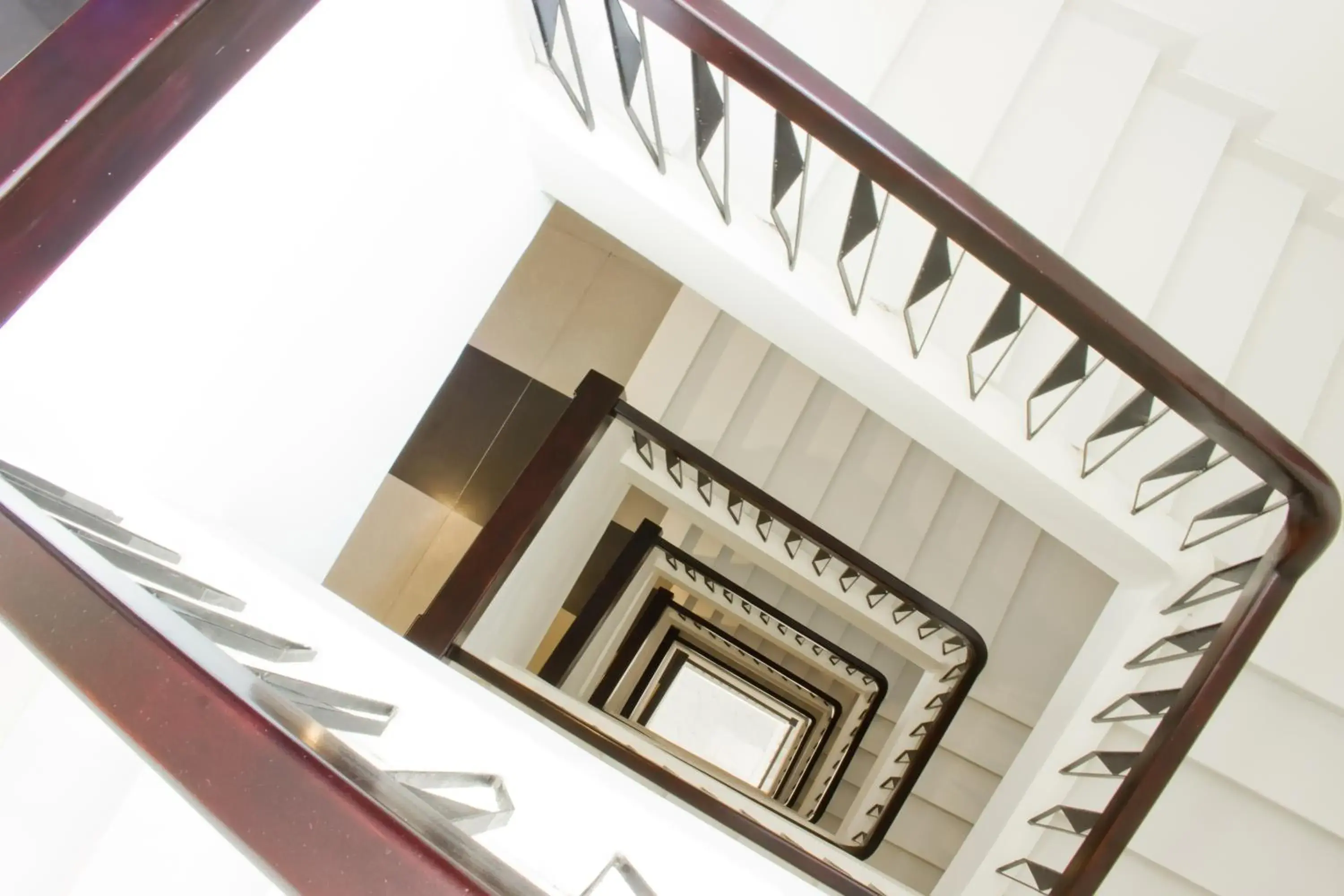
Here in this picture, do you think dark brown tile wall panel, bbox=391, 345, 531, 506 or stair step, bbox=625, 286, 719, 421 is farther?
dark brown tile wall panel, bbox=391, 345, 531, 506

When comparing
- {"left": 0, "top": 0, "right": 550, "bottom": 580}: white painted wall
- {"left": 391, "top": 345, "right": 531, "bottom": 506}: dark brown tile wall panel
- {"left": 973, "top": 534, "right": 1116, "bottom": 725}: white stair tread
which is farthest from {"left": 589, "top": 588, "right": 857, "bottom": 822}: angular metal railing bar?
{"left": 0, "top": 0, "right": 550, "bottom": 580}: white painted wall

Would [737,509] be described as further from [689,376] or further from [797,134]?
[797,134]

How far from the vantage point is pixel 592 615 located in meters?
5.48

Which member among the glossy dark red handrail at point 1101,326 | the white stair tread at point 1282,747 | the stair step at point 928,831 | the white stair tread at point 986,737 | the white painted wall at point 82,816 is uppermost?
the glossy dark red handrail at point 1101,326

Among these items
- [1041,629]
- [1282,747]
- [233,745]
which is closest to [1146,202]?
[1282,747]

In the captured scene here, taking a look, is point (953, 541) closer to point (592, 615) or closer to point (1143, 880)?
point (1143, 880)

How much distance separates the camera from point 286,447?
2.07 m

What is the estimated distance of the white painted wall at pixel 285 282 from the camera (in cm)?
140

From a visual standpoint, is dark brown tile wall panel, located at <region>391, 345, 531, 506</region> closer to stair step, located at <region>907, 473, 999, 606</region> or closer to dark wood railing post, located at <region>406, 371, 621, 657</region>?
dark wood railing post, located at <region>406, 371, 621, 657</region>

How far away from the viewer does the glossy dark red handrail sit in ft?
4.67

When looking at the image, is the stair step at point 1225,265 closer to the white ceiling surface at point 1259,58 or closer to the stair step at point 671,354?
the white ceiling surface at point 1259,58

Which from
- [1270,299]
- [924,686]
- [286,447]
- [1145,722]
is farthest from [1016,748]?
[286,447]

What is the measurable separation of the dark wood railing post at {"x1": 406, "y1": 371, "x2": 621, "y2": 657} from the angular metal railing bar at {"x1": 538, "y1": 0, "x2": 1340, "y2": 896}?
45.4 inches

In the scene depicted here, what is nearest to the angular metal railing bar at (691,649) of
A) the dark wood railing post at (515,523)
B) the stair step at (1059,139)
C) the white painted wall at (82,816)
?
the dark wood railing post at (515,523)
